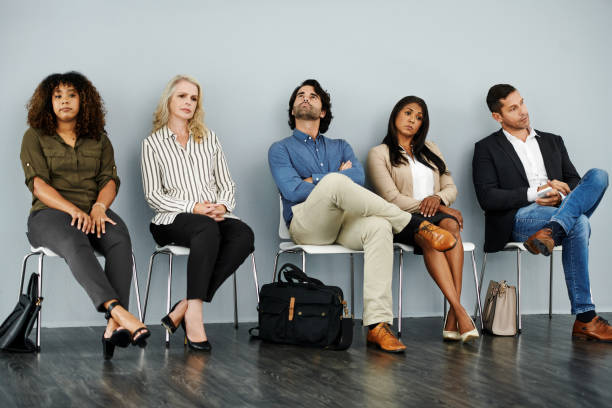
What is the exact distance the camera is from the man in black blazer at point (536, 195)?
351 centimetres

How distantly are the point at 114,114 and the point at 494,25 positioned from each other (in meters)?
2.60

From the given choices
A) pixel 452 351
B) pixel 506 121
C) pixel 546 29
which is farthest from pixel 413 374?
pixel 546 29

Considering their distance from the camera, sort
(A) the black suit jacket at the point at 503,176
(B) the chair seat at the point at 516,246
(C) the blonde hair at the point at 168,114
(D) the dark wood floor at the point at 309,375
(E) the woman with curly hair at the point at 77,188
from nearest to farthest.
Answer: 1. (D) the dark wood floor at the point at 309,375
2. (E) the woman with curly hair at the point at 77,188
3. (C) the blonde hair at the point at 168,114
4. (B) the chair seat at the point at 516,246
5. (A) the black suit jacket at the point at 503,176

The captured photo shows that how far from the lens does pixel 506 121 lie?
4.30 metres

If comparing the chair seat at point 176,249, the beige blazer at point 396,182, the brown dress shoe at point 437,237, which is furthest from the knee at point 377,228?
the chair seat at point 176,249

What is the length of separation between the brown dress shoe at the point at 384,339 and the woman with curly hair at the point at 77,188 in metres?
1.13

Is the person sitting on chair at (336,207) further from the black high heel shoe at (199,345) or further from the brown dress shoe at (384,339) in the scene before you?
the black high heel shoe at (199,345)

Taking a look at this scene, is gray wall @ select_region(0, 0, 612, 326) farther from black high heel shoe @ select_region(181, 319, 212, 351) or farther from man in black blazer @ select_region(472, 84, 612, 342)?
black high heel shoe @ select_region(181, 319, 212, 351)

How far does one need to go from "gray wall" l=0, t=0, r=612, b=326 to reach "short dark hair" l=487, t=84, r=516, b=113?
21 cm

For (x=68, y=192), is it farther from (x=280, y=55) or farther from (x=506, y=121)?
(x=506, y=121)

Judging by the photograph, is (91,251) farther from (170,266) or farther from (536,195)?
(536,195)

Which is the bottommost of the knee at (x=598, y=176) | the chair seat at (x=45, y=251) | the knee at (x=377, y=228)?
the chair seat at (x=45, y=251)

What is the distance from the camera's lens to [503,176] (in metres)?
4.18

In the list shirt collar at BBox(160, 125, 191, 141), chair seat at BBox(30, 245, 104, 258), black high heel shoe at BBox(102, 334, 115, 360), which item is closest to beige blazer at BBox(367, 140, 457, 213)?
shirt collar at BBox(160, 125, 191, 141)
